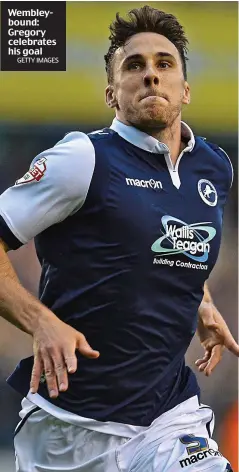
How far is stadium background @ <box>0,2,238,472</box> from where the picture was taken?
24.9 ft

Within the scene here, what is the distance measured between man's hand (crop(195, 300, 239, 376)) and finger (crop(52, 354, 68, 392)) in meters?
1.19

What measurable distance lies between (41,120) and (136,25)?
359 centimetres

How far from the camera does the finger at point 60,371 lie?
3.24m

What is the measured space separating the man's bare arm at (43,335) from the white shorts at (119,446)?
0.57m

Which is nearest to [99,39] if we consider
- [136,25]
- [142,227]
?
[136,25]

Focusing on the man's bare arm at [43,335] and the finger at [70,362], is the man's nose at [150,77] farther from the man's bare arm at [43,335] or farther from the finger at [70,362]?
the finger at [70,362]

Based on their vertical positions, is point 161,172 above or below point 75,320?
above

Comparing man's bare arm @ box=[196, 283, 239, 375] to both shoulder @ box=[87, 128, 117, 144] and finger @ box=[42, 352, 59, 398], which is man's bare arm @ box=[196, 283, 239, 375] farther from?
finger @ box=[42, 352, 59, 398]

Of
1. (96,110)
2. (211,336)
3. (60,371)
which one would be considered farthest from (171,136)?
(96,110)

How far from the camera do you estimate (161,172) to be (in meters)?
4.00

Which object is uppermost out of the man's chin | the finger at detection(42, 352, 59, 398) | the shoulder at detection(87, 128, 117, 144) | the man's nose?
the man's nose

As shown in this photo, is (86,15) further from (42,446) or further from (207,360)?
(42,446)
